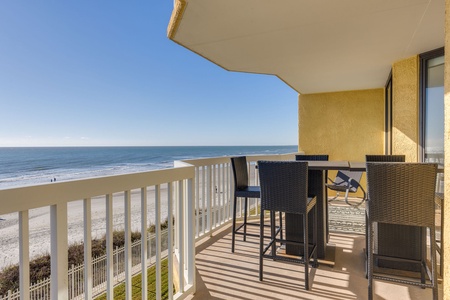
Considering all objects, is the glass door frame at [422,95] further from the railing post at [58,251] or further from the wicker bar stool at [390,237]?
the railing post at [58,251]

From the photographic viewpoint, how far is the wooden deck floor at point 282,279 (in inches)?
81.0

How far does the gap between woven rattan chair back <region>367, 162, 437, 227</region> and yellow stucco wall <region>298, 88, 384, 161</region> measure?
4.42m

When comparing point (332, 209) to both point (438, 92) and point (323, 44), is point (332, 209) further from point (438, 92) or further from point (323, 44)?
point (323, 44)

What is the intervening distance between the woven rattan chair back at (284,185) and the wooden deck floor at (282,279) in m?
0.65

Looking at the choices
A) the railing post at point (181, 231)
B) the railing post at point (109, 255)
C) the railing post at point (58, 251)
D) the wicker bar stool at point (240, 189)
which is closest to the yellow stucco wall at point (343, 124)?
the wicker bar stool at point (240, 189)

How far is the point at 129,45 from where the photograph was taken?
74.0 ft

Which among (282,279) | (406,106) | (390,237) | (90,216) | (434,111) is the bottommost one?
(282,279)

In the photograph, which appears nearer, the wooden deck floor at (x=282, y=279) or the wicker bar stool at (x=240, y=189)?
the wooden deck floor at (x=282, y=279)

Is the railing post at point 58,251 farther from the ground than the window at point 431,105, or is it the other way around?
the window at point 431,105

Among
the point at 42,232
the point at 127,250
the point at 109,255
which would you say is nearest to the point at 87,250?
the point at 109,255

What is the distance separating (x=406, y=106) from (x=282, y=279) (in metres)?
3.04

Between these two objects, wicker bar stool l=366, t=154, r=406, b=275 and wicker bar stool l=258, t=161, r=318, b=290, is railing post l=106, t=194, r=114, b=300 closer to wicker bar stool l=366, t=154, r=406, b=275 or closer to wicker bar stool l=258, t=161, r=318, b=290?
wicker bar stool l=258, t=161, r=318, b=290

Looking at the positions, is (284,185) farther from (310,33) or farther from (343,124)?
(343,124)

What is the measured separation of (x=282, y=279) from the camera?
2.30 m
